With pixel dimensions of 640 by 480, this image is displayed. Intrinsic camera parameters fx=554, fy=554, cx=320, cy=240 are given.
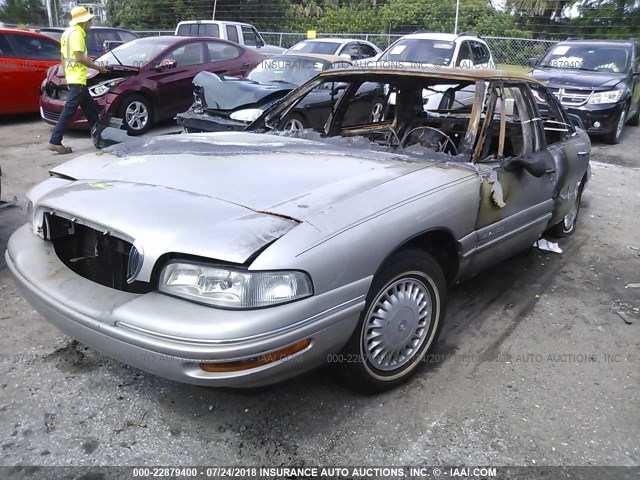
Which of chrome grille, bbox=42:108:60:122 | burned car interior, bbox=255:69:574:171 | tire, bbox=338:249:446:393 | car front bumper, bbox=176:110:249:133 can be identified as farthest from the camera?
chrome grille, bbox=42:108:60:122

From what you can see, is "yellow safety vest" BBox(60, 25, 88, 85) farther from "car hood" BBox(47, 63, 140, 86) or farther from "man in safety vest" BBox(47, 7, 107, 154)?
"car hood" BBox(47, 63, 140, 86)

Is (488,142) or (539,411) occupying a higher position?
(488,142)

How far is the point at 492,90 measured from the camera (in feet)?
11.2

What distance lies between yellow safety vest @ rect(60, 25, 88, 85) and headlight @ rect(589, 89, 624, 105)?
7617 mm

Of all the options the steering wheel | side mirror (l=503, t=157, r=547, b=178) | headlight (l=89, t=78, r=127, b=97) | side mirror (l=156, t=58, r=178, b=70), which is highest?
side mirror (l=156, t=58, r=178, b=70)

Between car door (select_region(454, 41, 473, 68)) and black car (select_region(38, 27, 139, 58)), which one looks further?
black car (select_region(38, 27, 139, 58))

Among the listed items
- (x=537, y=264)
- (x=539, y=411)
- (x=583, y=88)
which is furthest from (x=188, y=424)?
(x=583, y=88)

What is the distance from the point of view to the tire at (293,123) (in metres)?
4.08

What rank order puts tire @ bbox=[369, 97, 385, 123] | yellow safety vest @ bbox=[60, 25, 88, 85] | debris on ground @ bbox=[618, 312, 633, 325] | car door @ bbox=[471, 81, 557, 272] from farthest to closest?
yellow safety vest @ bbox=[60, 25, 88, 85]
tire @ bbox=[369, 97, 385, 123]
debris on ground @ bbox=[618, 312, 633, 325]
car door @ bbox=[471, 81, 557, 272]

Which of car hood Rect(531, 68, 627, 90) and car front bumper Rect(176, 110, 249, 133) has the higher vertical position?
car hood Rect(531, 68, 627, 90)

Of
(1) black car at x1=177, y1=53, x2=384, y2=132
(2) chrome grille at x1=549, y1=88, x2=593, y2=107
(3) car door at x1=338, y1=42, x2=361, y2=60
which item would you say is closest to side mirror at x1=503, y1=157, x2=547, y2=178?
(1) black car at x1=177, y1=53, x2=384, y2=132

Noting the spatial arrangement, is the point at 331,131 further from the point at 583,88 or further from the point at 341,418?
the point at 583,88

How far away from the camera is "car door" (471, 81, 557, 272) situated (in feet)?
10.5

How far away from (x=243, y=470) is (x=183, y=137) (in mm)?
2175
